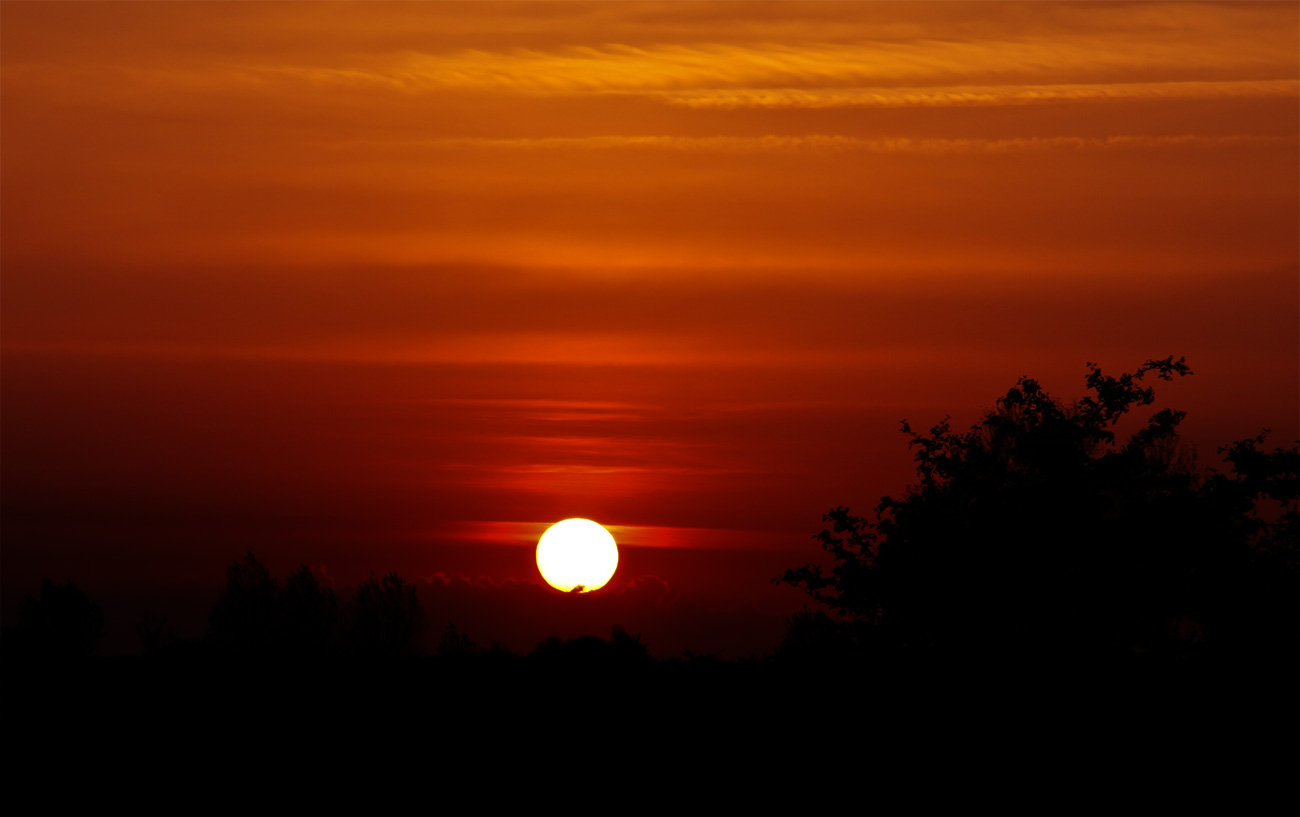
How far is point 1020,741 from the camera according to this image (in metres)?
31.5

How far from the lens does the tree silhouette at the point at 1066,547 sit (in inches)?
1689

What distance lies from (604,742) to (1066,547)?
19.3 m

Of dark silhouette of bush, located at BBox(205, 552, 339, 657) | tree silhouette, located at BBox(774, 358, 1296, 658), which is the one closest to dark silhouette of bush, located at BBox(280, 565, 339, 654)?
dark silhouette of bush, located at BBox(205, 552, 339, 657)

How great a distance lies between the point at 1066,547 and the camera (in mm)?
43656

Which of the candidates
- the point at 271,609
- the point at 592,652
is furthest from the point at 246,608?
the point at 592,652

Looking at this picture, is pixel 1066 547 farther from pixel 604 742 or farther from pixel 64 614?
pixel 64 614

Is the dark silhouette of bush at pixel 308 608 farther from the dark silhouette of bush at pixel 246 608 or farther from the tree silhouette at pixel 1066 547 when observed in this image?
the tree silhouette at pixel 1066 547

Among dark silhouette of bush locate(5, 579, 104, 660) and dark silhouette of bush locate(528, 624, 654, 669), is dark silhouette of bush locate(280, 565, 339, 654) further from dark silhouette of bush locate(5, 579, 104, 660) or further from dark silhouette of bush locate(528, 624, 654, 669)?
dark silhouette of bush locate(528, 624, 654, 669)

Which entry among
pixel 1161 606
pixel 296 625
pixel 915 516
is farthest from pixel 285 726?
pixel 296 625

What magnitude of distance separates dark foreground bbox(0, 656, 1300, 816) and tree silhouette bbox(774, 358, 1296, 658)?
6697 mm

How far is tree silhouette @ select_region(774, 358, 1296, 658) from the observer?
4291 centimetres

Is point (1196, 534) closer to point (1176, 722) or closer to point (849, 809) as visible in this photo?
point (1176, 722)

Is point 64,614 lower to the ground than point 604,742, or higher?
higher

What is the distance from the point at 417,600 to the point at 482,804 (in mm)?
78820
